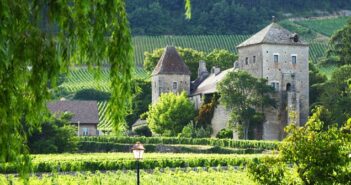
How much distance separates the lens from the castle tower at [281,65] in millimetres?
64688

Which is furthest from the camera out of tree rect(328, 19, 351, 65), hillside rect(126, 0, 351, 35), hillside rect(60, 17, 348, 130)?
hillside rect(126, 0, 351, 35)

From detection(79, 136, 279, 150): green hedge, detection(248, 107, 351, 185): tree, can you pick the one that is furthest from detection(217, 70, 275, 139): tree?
detection(248, 107, 351, 185): tree

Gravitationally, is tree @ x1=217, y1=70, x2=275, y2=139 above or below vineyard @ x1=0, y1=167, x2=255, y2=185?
above

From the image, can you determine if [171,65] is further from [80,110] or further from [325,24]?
[325,24]

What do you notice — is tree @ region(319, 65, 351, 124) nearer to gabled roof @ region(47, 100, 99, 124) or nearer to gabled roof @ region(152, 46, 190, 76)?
gabled roof @ region(152, 46, 190, 76)

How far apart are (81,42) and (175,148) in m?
51.7

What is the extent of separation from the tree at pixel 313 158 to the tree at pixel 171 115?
48.0 meters

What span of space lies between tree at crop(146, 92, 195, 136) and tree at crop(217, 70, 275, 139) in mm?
4679

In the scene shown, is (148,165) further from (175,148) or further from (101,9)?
(101,9)

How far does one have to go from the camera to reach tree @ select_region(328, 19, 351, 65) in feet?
246

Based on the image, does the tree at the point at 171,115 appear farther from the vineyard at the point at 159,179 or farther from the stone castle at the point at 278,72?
the vineyard at the point at 159,179

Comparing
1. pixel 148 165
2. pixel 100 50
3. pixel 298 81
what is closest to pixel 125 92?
pixel 100 50

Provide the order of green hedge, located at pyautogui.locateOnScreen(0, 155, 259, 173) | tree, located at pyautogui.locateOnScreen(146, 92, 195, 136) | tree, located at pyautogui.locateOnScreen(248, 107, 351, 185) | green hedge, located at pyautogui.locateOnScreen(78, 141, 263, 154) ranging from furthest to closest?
tree, located at pyautogui.locateOnScreen(146, 92, 195, 136) → green hedge, located at pyautogui.locateOnScreen(78, 141, 263, 154) → green hedge, located at pyautogui.locateOnScreen(0, 155, 259, 173) → tree, located at pyautogui.locateOnScreen(248, 107, 351, 185)

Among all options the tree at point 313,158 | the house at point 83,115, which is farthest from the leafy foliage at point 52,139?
the tree at point 313,158
